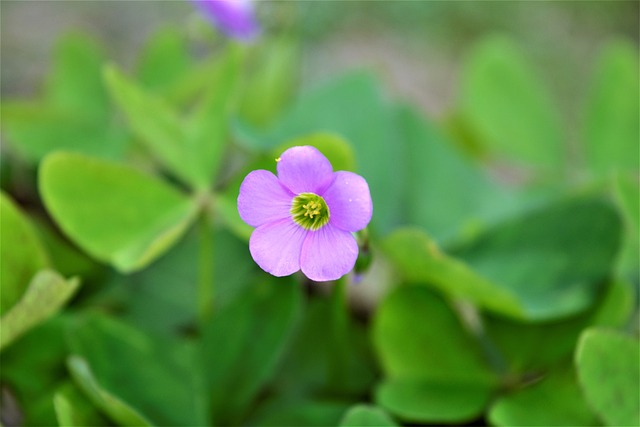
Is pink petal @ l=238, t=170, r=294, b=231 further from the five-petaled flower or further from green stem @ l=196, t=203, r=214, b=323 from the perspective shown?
green stem @ l=196, t=203, r=214, b=323

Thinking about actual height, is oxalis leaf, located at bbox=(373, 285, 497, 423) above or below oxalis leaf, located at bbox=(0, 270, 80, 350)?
above

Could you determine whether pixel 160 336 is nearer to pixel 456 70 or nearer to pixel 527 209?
pixel 527 209

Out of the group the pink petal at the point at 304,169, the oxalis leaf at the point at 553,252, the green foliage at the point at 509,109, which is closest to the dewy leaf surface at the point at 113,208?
the pink petal at the point at 304,169

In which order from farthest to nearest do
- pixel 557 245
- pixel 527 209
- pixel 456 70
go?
pixel 456 70 < pixel 527 209 < pixel 557 245

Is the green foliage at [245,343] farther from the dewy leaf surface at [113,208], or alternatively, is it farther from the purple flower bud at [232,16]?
the purple flower bud at [232,16]

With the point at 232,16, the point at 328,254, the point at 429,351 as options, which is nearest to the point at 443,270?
the point at 429,351

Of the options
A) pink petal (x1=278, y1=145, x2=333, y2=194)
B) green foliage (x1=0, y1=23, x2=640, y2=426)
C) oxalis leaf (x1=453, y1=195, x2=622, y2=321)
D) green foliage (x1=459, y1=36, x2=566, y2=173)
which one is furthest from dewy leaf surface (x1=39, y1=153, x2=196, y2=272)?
green foliage (x1=459, y1=36, x2=566, y2=173)

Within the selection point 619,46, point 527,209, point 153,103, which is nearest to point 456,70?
point 619,46
